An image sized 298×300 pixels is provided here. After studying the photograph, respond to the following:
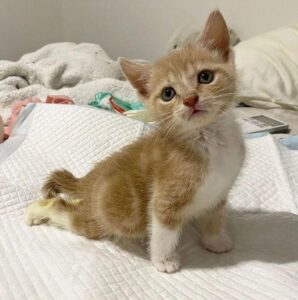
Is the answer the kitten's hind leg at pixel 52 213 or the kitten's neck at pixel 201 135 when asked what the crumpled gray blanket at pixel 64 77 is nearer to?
the kitten's hind leg at pixel 52 213

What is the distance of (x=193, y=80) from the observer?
0.82m

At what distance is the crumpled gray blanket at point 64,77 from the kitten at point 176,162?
3.49 ft

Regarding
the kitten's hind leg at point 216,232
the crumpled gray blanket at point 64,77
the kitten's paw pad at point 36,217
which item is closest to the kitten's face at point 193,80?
the kitten's hind leg at point 216,232

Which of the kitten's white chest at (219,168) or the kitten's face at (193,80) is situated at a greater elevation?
the kitten's face at (193,80)

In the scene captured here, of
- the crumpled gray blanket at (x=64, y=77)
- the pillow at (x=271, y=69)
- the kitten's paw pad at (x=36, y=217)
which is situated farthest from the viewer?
the crumpled gray blanket at (x=64, y=77)

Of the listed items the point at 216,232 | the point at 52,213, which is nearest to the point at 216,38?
the point at 216,232

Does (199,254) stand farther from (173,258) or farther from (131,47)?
(131,47)

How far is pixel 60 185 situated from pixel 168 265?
351 mm

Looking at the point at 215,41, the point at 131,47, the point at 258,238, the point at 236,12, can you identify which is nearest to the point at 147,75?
the point at 215,41

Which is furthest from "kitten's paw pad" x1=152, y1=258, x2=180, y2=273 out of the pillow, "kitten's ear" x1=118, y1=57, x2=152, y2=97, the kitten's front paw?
the pillow

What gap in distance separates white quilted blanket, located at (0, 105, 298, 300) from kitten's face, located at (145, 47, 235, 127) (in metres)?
0.30

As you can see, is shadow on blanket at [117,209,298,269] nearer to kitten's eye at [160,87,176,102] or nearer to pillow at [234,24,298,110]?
kitten's eye at [160,87,176,102]

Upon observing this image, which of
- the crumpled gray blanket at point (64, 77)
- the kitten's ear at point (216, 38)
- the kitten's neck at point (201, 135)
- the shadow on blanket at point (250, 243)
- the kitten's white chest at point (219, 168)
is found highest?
the kitten's ear at point (216, 38)

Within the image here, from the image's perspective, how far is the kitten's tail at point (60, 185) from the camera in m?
1.01
